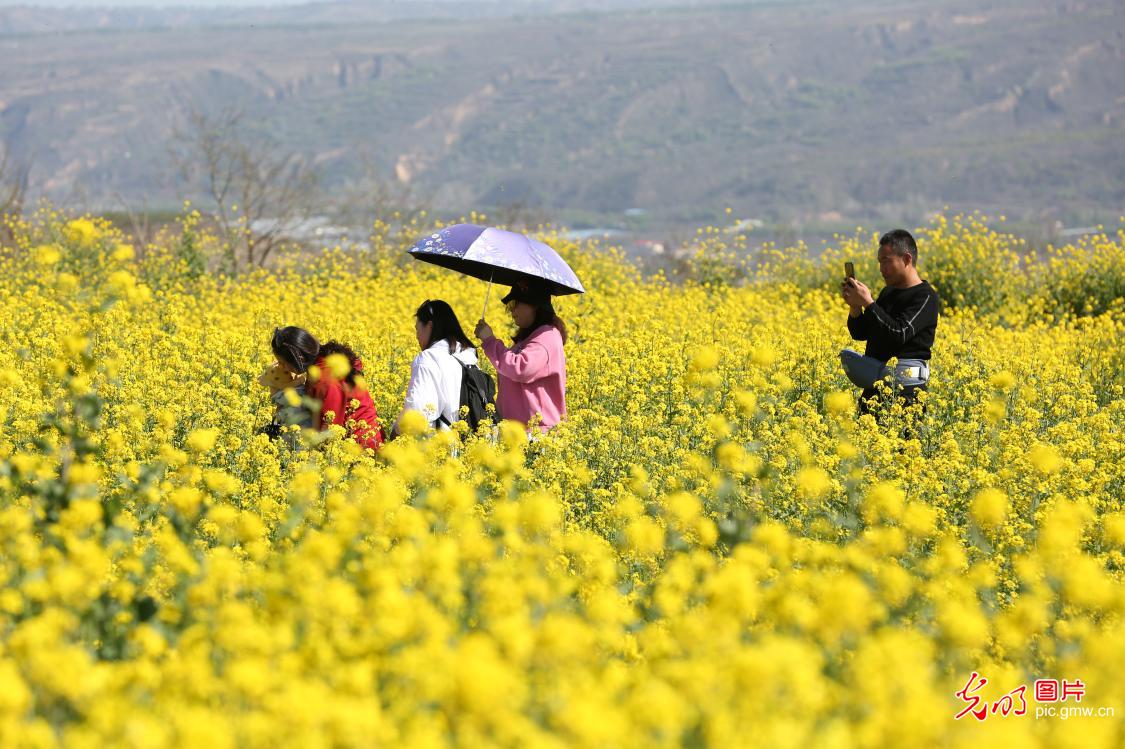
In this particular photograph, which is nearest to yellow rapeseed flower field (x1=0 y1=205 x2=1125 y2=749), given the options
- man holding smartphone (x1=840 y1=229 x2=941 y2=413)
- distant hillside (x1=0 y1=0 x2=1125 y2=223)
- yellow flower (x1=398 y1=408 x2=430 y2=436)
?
yellow flower (x1=398 y1=408 x2=430 y2=436)

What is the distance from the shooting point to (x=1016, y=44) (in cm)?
17425

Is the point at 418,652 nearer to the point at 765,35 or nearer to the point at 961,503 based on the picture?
the point at 961,503

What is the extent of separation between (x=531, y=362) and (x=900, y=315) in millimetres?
1833

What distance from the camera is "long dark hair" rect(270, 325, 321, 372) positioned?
538cm

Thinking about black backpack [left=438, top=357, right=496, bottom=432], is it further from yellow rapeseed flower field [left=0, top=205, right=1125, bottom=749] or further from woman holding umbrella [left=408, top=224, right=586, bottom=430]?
yellow rapeseed flower field [left=0, top=205, right=1125, bottom=749]

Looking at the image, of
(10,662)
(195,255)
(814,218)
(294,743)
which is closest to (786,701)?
(294,743)

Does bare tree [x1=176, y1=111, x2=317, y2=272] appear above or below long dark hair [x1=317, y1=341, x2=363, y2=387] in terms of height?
above

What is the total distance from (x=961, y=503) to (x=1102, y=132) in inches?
5968

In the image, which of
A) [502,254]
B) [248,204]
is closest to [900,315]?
[502,254]

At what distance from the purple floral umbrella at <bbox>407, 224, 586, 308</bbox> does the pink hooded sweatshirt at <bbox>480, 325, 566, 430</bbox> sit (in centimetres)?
43

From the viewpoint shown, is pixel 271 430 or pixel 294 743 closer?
pixel 294 743

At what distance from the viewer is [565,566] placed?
3633 millimetres

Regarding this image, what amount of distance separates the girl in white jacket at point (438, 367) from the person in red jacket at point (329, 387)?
0.16m

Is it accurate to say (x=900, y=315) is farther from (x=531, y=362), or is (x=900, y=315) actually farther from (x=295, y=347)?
(x=295, y=347)
